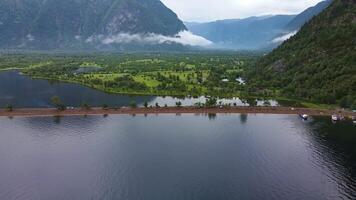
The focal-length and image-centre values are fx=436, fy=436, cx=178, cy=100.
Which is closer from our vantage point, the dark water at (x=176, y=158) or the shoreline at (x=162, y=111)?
the dark water at (x=176, y=158)

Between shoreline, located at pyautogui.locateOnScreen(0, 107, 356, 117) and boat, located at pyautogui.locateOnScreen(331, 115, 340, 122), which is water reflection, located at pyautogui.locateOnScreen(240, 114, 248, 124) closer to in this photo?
shoreline, located at pyautogui.locateOnScreen(0, 107, 356, 117)

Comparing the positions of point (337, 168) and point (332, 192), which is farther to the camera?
point (337, 168)

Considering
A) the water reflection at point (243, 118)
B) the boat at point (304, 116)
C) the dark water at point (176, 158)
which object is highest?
the boat at point (304, 116)

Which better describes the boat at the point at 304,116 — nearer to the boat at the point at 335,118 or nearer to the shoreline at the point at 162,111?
the shoreline at the point at 162,111

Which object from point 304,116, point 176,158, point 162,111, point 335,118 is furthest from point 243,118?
point 176,158

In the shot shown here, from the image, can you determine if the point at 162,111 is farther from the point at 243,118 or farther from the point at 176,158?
the point at 176,158

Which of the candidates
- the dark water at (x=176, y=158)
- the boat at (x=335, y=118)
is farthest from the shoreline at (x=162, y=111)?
the boat at (x=335, y=118)

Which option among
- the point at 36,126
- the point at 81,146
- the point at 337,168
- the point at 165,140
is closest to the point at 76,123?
the point at 36,126

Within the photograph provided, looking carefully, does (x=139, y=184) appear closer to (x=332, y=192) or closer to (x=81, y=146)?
(x=81, y=146)
